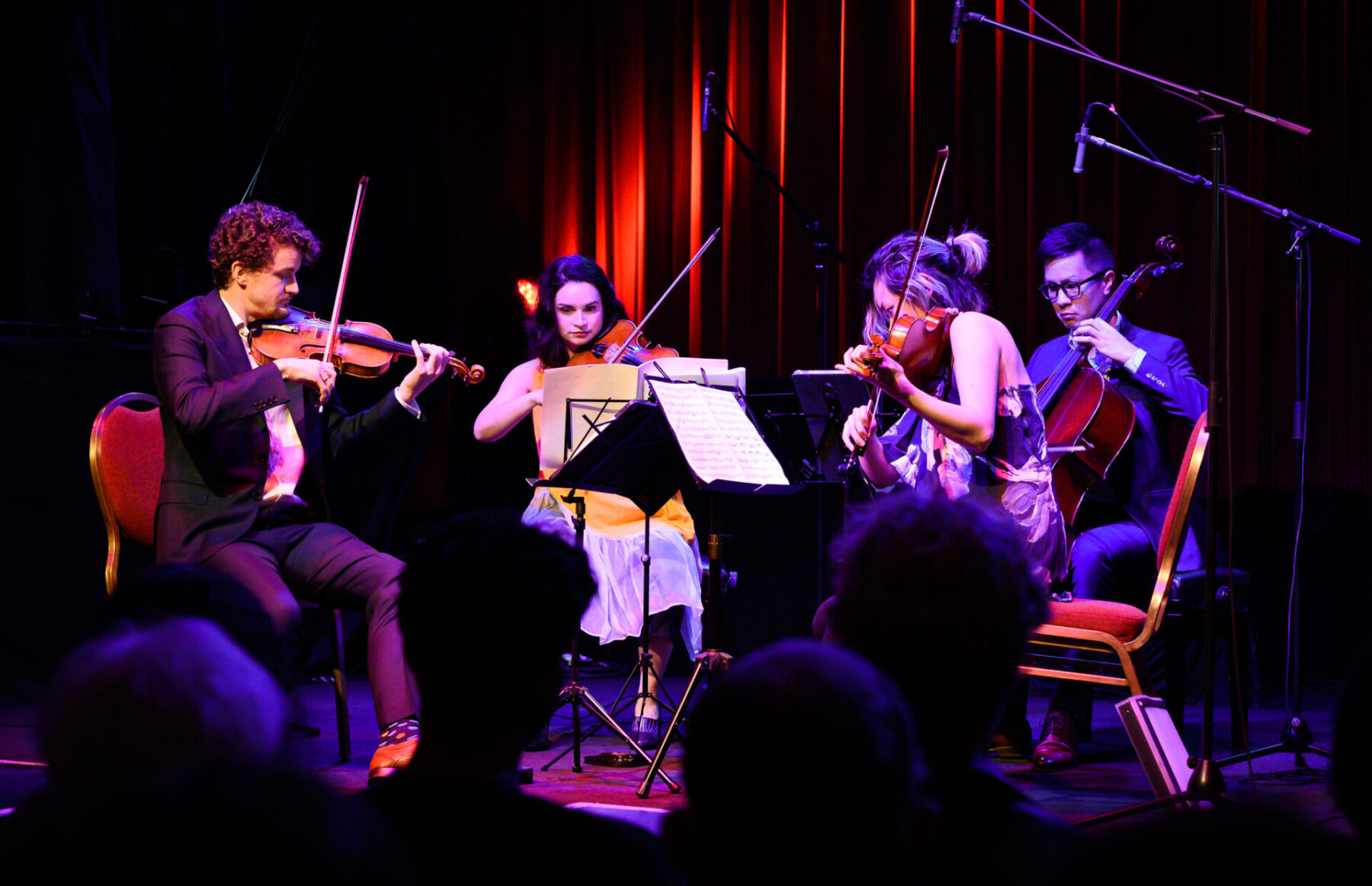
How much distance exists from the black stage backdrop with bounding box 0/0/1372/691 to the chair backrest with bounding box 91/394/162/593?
0.92 metres

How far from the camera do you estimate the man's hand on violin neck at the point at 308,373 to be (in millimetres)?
2855

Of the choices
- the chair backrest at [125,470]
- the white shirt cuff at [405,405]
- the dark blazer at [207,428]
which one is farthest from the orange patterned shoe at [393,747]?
the white shirt cuff at [405,405]

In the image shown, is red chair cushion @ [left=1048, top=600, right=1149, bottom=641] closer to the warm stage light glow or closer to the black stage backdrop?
the black stage backdrop

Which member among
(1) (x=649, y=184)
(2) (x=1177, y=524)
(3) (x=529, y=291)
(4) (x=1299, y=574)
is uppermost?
(1) (x=649, y=184)

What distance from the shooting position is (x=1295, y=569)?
3.01 meters

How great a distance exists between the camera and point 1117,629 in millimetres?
2598

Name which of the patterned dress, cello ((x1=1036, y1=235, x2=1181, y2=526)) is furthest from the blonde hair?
cello ((x1=1036, y1=235, x2=1181, y2=526))

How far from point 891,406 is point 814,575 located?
0.74m

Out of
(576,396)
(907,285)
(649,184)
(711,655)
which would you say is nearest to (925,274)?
(907,285)

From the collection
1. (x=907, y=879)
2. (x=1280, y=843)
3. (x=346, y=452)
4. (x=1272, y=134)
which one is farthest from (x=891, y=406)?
(x=1280, y=843)

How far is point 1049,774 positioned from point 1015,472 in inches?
29.4

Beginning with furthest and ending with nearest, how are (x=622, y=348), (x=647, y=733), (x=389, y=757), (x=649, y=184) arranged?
(x=649, y=184)
(x=622, y=348)
(x=647, y=733)
(x=389, y=757)

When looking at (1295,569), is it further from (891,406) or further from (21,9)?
(21,9)

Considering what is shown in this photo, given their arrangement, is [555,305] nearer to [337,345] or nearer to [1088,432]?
[337,345]
